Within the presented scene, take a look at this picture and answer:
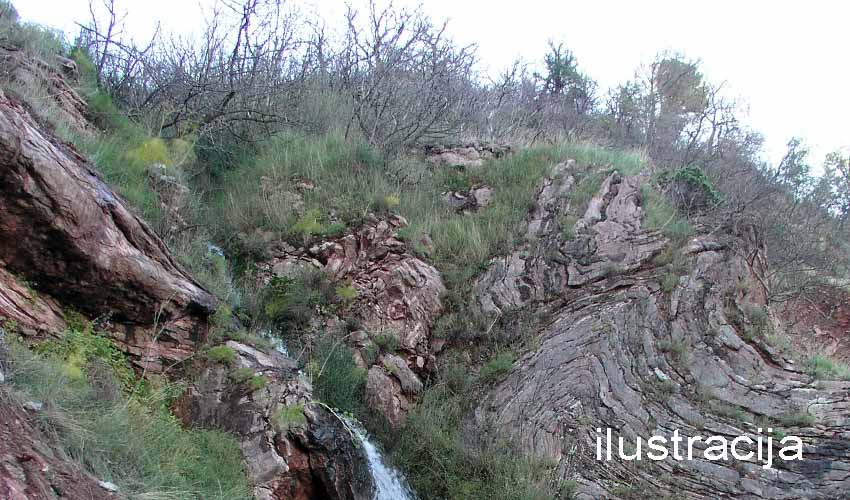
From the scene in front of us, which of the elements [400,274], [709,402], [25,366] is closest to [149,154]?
[400,274]

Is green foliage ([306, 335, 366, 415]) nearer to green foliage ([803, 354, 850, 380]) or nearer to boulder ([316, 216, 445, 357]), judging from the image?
boulder ([316, 216, 445, 357])

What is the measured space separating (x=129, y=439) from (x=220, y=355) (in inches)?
64.9

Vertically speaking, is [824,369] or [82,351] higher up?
[824,369]

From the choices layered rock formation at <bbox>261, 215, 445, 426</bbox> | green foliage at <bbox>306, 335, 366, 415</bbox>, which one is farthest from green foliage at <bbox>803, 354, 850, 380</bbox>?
green foliage at <bbox>306, 335, 366, 415</bbox>

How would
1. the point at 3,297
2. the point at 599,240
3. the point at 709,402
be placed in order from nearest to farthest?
1. the point at 3,297
2. the point at 709,402
3. the point at 599,240

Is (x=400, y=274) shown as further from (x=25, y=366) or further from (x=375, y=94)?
(x=25, y=366)

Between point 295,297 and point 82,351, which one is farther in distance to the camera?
point 295,297

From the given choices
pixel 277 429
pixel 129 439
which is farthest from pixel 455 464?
pixel 129 439

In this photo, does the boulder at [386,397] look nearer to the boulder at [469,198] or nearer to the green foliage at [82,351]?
the green foliage at [82,351]

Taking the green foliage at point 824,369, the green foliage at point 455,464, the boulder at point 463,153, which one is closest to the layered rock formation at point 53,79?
the green foliage at point 455,464

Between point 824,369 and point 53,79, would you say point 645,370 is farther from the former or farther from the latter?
point 53,79

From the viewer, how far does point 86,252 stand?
5.17 meters

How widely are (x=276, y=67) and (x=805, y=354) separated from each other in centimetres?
923

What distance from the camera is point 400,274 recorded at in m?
8.80
